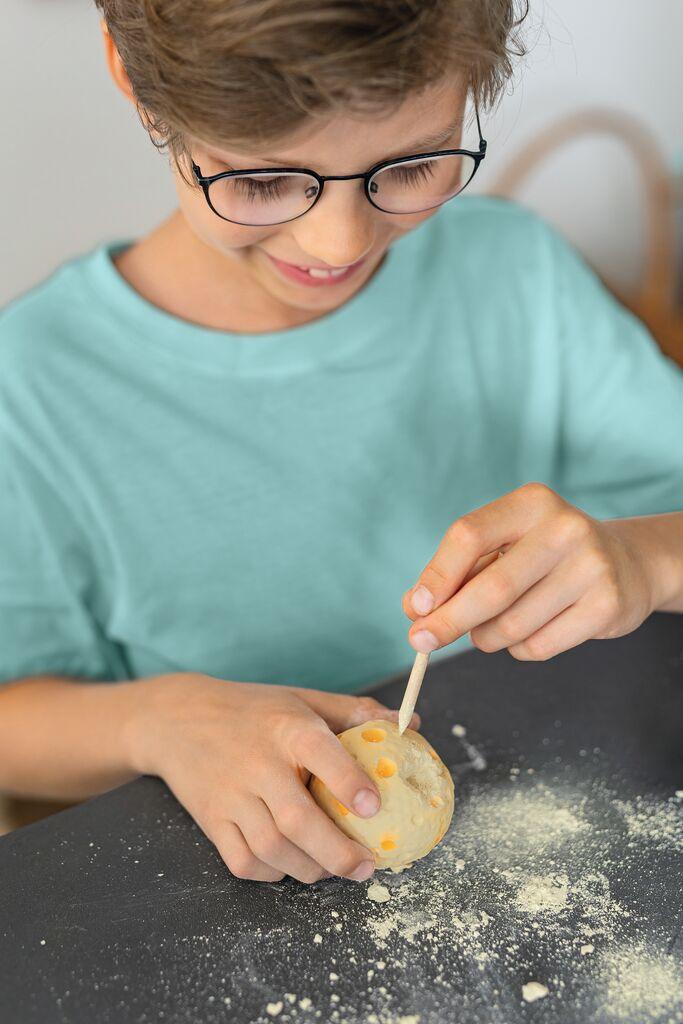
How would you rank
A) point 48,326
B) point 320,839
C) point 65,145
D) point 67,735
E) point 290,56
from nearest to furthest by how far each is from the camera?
point 290,56, point 320,839, point 67,735, point 48,326, point 65,145

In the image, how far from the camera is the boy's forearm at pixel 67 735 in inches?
39.8

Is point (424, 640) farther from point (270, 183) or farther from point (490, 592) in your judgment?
point (270, 183)

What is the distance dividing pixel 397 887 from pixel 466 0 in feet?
2.25

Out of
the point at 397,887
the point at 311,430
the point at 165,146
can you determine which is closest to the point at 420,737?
the point at 397,887

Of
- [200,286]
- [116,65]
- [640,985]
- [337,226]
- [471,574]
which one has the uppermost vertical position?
[116,65]

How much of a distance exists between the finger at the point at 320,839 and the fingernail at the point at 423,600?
0.58 ft

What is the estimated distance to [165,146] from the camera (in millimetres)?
903

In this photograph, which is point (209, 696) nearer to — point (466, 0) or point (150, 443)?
point (150, 443)

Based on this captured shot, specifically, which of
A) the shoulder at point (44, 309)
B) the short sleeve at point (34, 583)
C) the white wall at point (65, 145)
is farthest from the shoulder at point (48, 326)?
the white wall at point (65, 145)

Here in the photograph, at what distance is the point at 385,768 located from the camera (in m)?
0.86

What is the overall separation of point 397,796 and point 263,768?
0.37ft

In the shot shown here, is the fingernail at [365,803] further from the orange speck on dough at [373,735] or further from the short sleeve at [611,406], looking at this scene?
the short sleeve at [611,406]

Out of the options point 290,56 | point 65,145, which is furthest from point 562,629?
point 65,145

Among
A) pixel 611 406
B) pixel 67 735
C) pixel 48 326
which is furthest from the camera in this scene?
pixel 611 406
